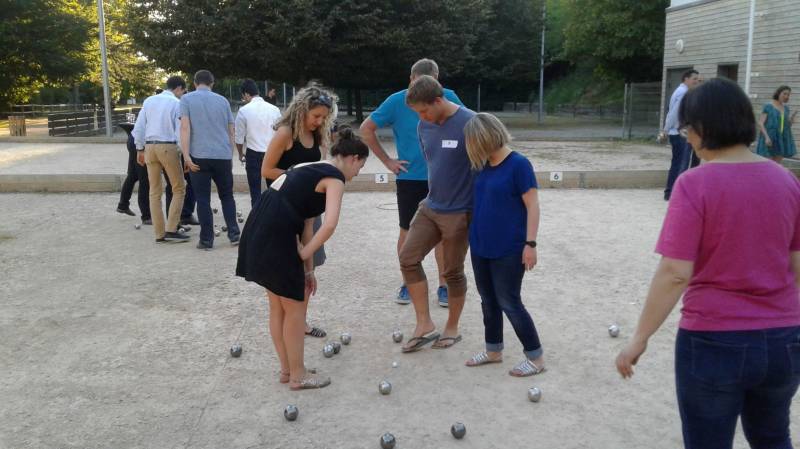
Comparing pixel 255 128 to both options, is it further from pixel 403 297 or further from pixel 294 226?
pixel 294 226

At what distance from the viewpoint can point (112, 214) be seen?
9.89m

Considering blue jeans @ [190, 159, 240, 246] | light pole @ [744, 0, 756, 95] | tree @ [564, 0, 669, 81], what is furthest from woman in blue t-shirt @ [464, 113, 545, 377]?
tree @ [564, 0, 669, 81]

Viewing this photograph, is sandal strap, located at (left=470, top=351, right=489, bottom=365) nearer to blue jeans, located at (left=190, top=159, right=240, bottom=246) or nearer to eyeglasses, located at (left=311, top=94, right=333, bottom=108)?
eyeglasses, located at (left=311, top=94, right=333, bottom=108)

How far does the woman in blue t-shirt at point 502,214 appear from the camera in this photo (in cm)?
399

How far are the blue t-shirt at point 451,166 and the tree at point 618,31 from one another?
28348mm

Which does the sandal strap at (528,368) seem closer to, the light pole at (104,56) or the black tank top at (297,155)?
the black tank top at (297,155)

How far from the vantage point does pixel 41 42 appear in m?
35.2

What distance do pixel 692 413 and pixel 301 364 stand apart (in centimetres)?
244

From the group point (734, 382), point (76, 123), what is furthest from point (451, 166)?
point (76, 123)

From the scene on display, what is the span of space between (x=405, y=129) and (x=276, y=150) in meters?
1.18

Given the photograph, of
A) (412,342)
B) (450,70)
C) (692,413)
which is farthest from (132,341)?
(450,70)

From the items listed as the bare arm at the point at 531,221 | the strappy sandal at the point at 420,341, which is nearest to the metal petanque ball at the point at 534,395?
the bare arm at the point at 531,221

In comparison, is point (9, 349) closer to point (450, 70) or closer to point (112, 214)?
point (112, 214)

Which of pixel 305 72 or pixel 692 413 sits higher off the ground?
pixel 305 72
